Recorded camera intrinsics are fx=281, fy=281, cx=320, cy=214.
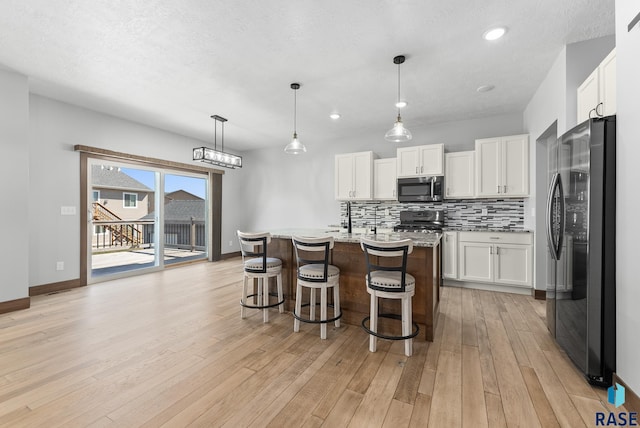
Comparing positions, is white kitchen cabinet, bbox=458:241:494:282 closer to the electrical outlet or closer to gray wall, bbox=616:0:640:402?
gray wall, bbox=616:0:640:402

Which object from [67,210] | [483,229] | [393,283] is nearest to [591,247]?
[393,283]

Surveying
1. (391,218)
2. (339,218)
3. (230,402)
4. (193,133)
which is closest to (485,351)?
(230,402)

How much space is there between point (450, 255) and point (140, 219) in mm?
6207

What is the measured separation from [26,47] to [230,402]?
373 centimetres

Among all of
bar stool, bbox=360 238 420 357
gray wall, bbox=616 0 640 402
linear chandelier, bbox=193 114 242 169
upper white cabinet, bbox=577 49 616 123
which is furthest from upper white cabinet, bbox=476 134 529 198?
linear chandelier, bbox=193 114 242 169

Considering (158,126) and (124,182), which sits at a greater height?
(158,126)

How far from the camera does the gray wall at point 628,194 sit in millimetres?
1630

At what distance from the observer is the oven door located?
4.65 meters

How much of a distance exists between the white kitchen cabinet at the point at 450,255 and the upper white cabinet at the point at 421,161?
1036 mm

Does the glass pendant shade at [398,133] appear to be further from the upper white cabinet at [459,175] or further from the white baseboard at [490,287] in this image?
the white baseboard at [490,287]

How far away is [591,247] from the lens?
1.86 metres

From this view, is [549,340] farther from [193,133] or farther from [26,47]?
[193,133]

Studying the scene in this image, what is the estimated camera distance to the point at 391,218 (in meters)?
5.38

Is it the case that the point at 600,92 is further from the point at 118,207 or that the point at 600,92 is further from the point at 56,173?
the point at 118,207
